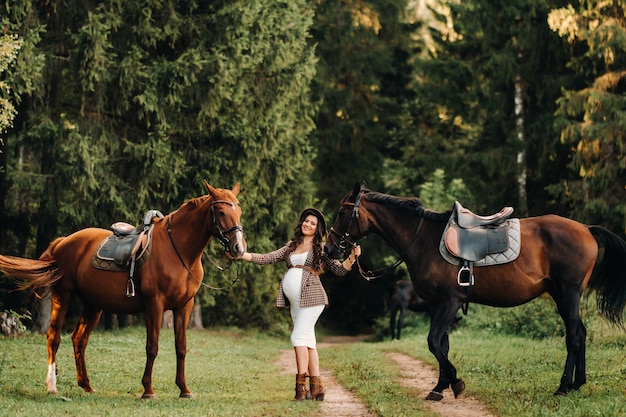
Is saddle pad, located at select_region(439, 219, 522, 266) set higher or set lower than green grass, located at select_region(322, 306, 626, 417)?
higher

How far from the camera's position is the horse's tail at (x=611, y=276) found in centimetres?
1073

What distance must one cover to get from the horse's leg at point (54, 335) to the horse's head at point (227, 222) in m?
2.65

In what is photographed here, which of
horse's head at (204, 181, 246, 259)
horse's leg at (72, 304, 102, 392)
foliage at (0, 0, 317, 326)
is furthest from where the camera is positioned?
foliage at (0, 0, 317, 326)

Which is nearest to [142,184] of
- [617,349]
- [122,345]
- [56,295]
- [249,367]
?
[122,345]

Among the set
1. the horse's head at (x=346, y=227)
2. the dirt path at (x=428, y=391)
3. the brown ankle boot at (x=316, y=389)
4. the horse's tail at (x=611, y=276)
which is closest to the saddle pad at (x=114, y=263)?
the horse's head at (x=346, y=227)

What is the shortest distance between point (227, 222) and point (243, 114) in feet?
41.9

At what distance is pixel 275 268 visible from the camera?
96.7 ft

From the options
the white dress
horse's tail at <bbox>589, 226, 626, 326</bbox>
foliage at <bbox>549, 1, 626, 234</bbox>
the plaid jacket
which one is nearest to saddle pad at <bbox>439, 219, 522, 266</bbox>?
horse's tail at <bbox>589, 226, 626, 326</bbox>

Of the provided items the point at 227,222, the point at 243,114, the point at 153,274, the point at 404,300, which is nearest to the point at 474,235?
the point at 227,222

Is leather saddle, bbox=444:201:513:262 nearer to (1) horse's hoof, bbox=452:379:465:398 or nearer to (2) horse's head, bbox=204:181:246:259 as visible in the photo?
(1) horse's hoof, bbox=452:379:465:398

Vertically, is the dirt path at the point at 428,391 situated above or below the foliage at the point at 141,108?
below

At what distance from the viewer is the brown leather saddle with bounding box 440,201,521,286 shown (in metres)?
10.4

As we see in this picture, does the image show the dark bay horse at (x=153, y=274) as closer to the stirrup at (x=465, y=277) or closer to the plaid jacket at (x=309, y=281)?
the plaid jacket at (x=309, y=281)

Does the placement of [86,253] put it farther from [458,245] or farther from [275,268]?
[275,268]
